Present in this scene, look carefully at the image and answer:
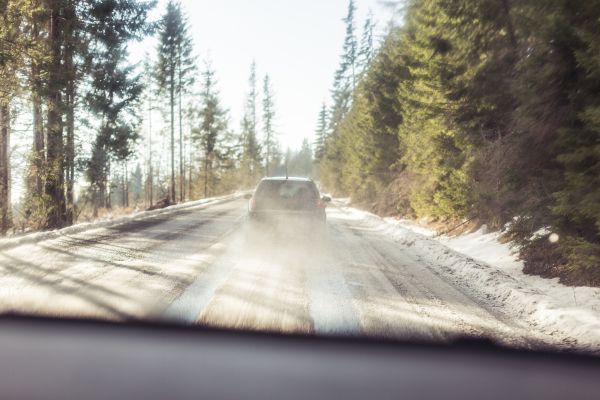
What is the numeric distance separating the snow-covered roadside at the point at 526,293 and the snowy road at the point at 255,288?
27cm

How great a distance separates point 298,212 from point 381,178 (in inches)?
599

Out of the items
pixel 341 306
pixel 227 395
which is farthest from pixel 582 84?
pixel 227 395

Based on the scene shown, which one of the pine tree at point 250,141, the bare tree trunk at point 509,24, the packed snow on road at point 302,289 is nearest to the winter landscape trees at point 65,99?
the packed snow on road at point 302,289

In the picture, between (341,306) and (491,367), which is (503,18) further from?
(491,367)

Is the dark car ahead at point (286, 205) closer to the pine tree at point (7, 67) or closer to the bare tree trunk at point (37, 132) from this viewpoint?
the pine tree at point (7, 67)

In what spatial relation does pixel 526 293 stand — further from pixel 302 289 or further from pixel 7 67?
pixel 7 67

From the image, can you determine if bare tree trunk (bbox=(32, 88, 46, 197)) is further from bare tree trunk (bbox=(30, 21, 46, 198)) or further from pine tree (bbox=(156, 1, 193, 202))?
pine tree (bbox=(156, 1, 193, 202))

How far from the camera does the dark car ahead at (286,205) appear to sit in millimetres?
10328

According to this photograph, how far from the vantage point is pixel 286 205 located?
10.4m

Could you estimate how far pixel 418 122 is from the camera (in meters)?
16.6

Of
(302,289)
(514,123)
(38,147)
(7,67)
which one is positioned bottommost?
(302,289)

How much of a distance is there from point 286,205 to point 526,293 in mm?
5561

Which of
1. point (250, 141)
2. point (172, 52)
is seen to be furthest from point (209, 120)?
point (250, 141)

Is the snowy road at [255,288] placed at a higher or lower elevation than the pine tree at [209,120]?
lower
